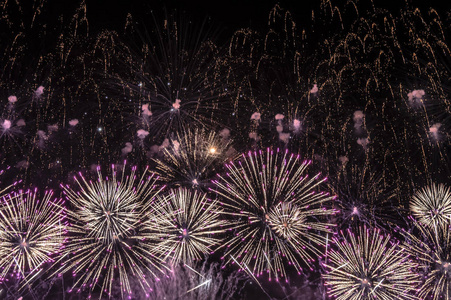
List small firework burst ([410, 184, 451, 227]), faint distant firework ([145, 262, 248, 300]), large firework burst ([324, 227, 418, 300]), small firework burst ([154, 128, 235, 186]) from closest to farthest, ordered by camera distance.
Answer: small firework burst ([410, 184, 451, 227]) < large firework burst ([324, 227, 418, 300]) < small firework burst ([154, 128, 235, 186]) < faint distant firework ([145, 262, 248, 300])

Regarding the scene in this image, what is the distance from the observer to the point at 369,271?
37.8ft

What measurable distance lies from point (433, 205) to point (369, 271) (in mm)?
2614

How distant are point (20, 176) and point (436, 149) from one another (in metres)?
12.1

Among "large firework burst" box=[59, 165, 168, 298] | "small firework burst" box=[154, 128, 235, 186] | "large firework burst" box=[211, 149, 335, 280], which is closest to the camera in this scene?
"large firework burst" box=[59, 165, 168, 298]

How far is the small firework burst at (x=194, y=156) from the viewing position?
11648 mm

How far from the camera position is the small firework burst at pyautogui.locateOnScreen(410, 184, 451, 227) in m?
11.1

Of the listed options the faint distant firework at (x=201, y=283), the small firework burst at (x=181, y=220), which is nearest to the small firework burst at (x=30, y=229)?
the small firework burst at (x=181, y=220)

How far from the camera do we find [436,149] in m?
12.0

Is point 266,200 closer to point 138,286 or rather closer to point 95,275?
point 138,286

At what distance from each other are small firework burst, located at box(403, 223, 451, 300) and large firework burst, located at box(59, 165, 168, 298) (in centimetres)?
786

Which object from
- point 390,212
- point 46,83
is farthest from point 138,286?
point 390,212

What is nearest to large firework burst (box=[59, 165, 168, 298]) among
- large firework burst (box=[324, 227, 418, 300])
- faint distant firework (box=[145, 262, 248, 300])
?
faint distant firework (box=[145, 262, 248, 300])

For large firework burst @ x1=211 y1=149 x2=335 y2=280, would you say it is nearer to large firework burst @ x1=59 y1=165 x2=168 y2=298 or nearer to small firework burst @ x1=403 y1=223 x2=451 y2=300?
large firework burst @ x1=59 y1=165 x2=168 y2=298

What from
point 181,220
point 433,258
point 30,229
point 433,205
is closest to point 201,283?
point 181,220
